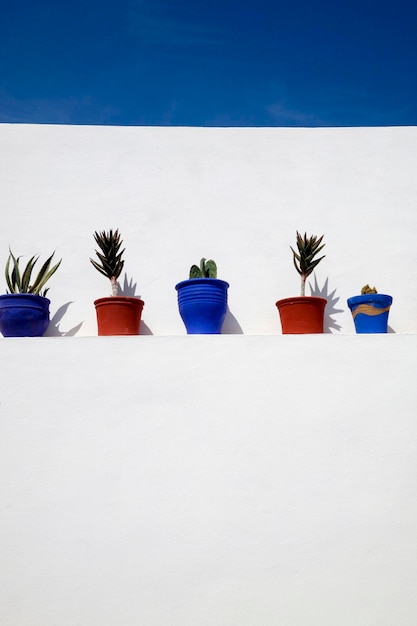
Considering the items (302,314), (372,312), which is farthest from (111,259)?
(372,312)

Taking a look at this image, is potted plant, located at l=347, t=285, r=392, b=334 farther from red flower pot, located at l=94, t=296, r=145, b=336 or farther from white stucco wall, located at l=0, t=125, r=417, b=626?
red flower pot, located at l=94, t=296, r=145, b=336

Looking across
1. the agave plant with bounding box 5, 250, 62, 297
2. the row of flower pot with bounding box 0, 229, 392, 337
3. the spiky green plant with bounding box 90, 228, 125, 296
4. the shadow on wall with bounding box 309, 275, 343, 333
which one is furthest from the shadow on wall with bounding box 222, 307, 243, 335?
the agave plant with bounding box 5, 250, 62, 297

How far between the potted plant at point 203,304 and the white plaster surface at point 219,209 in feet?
1.19

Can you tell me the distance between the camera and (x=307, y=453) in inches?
99.3

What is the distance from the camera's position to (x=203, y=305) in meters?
2.88

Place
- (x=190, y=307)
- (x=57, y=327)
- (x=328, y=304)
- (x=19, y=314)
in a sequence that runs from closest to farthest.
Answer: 1. (x=19, y=314)
2. (x=190, y=307)
3. (x=57, y=327)
4. (x=328, y=304)

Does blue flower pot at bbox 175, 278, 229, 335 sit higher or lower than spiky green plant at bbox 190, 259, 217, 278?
lower

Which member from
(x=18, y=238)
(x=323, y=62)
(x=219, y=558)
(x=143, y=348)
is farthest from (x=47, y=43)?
(x=219, y=558)

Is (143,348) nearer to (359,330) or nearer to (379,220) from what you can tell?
(359,330)

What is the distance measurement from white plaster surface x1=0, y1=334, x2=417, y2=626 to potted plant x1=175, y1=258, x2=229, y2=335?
0.26m

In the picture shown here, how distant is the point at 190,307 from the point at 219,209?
88 cm

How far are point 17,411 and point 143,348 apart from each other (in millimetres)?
662

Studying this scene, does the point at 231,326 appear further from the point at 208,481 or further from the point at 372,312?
the point at 208,481

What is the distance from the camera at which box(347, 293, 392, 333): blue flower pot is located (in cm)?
295
